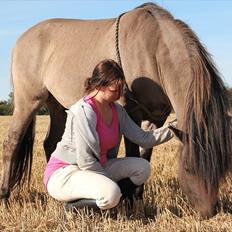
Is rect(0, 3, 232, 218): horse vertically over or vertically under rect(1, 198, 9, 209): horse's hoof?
over

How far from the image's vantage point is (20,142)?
6.58m

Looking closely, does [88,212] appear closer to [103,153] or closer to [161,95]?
[103,153]

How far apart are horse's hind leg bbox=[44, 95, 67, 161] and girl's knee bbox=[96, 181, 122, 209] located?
8.84 feet

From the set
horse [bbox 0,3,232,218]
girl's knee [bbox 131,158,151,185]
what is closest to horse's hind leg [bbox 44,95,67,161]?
horse [bbox 0,3,232,218]

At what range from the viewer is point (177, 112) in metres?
4.66

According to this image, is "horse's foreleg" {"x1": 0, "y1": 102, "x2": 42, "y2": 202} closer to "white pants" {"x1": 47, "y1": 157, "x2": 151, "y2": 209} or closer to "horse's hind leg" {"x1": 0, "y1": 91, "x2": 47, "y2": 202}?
"horse's hind leg" {"x1": 0, "y1": 91, "x2": 47, "y2": 202}

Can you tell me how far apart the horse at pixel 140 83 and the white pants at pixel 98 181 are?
1.77 feet

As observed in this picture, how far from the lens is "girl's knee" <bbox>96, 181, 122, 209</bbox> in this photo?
171 inches

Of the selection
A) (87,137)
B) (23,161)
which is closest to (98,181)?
(87,137)

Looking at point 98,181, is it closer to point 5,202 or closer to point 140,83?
point 140,83

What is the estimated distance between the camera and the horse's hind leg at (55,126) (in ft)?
23.0

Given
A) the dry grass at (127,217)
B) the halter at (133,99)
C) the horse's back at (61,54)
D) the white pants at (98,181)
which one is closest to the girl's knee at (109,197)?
the white pants at (98,181)

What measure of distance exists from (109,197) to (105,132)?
589mm

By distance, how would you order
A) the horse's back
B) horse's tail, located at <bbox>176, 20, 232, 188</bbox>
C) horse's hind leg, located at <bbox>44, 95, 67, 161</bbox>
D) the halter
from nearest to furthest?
horse's tail, located at <bbox>176, 20, 232, 188</bbox>, the halter, the horse's back, horse's hind leg, located at <bbox>44, 95, 67, 161</bbox>
